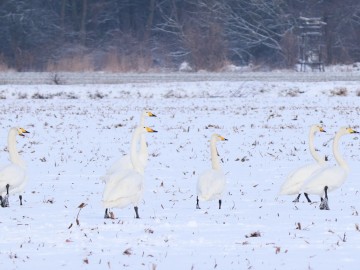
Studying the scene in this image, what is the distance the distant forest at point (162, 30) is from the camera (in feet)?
174

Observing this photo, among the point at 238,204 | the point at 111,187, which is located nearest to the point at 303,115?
the point at 238,204

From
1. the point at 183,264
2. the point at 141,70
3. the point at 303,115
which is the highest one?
the point at 141,70

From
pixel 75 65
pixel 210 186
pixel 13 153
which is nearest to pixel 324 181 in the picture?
pixel 210 186

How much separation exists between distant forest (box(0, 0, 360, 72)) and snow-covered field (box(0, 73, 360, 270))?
22.3 meters

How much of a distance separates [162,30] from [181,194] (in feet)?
156

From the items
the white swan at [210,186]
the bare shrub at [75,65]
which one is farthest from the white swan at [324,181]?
the bare shrub at [75,65]

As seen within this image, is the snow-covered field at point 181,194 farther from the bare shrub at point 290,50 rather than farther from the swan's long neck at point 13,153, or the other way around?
the bare shrub at point 290,50

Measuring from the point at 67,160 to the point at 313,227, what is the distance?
7808 millimetres

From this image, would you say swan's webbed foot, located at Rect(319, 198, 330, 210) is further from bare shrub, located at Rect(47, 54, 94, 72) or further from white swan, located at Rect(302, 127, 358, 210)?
bare shrub, located at Rect(47, 54, 94, 72)

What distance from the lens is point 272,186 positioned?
12688mm

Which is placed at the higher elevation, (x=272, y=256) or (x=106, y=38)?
(x=106, y=38)

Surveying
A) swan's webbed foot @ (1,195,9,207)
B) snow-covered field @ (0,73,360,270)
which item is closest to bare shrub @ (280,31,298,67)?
snow-covered field @ (0,73,360,270)

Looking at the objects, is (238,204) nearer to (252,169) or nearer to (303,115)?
(252,169)

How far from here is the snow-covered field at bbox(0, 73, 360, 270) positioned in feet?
24.5
